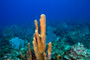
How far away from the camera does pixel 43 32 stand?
2.79 m

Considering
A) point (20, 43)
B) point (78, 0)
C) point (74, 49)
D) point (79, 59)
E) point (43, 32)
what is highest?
point (78, 0)

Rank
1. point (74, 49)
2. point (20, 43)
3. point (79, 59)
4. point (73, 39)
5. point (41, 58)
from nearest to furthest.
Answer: point (41, 58), point (79, 59), point (74, 49), point (20, 43), point (73, 39)

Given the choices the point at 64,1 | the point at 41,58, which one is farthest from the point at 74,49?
the point at 64,1

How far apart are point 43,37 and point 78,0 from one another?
15443 cm

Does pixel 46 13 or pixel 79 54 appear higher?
pixel 46 13

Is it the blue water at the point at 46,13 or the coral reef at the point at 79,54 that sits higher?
the blue water at the point at 46,13

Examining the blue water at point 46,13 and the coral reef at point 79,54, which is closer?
the coral reef at point 79,54

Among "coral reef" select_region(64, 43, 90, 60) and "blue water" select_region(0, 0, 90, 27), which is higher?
"blue water" select_region(0, 0, 90, 27)

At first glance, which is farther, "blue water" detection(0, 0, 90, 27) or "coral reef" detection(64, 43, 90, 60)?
"blue water" detection(0, 0, 90, 27)

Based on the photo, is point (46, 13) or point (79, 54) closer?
point (79, 54)

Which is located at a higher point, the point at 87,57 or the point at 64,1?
the point at 64,1

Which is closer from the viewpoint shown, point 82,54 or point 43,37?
point 43,37

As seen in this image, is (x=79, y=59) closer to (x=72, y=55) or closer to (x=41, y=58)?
(x=72, y=55)

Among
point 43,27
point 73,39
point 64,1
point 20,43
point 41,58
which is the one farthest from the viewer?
point 64,1
